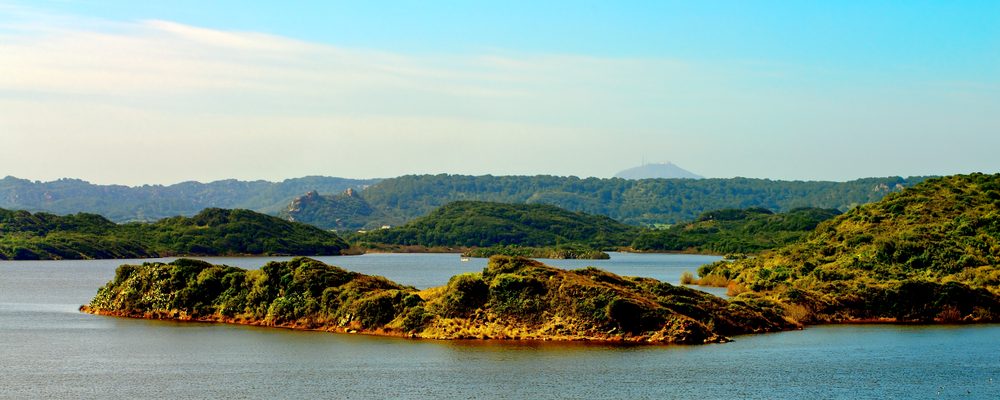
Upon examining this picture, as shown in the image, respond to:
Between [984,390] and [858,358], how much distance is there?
930cm

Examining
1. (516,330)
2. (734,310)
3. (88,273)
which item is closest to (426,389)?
(516,330)

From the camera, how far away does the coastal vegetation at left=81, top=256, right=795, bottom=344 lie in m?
60.1

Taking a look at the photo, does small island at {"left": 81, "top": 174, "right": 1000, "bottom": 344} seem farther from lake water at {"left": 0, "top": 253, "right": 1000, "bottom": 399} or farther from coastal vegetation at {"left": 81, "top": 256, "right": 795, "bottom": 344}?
lake water at {"left": 0, "top": 253, "right": 1000, "bottom": 399}

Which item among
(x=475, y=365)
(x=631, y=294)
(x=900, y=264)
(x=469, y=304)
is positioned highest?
(x=900, y=264)

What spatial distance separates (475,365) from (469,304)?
37.8 ft

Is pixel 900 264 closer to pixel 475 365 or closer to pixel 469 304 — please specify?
pixel 469 304

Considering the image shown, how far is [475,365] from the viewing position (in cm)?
5084

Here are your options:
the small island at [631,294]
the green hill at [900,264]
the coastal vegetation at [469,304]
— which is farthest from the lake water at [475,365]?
the green hill at [900,264]

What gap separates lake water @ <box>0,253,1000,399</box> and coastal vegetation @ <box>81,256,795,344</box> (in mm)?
Result: 2096

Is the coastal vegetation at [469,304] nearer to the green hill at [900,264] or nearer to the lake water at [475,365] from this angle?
the lake water at [475,365]

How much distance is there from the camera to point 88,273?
5910 inches

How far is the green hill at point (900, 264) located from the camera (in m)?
73.9

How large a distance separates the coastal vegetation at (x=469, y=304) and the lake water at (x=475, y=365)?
2096 millimetres

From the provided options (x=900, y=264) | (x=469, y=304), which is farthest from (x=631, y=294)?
(x=900, y=264)
